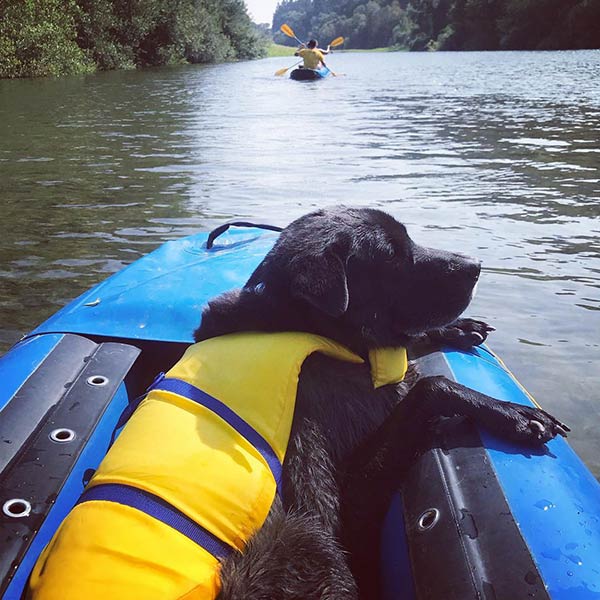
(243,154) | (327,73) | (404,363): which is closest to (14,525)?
(404,363)

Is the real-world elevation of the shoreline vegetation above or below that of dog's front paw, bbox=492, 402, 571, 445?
below

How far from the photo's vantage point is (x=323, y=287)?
2955mm

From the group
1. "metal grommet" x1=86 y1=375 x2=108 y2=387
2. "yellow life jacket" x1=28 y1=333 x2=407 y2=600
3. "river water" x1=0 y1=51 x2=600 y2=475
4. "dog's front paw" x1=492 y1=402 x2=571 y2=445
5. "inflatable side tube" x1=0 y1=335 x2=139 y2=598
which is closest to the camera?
"yellow life jacket" x1=28 y1=333 x2=407 y2=600

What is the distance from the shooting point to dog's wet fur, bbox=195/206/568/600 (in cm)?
275

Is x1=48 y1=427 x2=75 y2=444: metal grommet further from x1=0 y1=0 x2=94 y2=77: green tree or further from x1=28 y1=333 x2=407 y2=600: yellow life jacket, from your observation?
x1=0 y1=0 x2=94 y2=77: green tree

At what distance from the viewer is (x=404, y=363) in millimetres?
3330

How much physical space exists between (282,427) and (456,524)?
739mm

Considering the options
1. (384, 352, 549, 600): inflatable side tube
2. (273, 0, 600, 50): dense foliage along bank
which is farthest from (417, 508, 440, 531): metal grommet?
(273, 0, 600, 50): dense foliage along bank

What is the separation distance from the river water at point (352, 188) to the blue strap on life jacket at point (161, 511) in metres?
2.92

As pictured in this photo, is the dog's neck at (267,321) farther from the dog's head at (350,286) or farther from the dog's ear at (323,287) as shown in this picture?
the dog's ear at (323,287)

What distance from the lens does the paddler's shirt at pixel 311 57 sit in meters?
35.8

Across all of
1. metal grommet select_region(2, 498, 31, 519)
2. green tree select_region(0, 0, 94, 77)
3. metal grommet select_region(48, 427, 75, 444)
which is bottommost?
green tree select_region(0, 0, 94, 77)

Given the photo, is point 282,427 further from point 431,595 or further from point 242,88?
point 242,88

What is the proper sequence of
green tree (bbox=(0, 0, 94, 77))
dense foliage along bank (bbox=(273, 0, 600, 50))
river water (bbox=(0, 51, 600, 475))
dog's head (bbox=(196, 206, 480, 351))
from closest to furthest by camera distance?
1. dog's head (bbox=(196, 206, 480, 351))
2. river water (bbox=(0, 51, 600, 475))
3. green tree (bbox=(0, 0, 94, 77))
4. dense foliage along bank (bbox=(273, 0, 600, 50))
